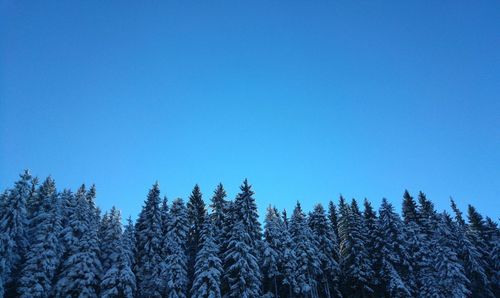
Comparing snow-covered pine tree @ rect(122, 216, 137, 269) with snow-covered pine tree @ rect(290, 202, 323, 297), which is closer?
snow-covered pine tree @ rect(122, 216, 137, 269)

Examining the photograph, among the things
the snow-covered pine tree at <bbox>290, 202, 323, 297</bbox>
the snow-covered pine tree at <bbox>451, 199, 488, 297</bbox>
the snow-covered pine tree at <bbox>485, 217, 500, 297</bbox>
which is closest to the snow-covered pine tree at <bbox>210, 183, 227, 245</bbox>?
the snow-covered pine tree at <bbox>290, 202, 323, 297</bbox>

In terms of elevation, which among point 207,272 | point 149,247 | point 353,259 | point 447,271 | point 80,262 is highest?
point 149,247

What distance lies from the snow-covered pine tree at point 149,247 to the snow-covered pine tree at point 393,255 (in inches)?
1194

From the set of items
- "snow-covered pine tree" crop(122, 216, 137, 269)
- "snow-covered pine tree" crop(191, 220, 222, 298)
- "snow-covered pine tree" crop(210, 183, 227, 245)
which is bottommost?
"snow-covered pine tree" crop(191, 220, 222, 298)

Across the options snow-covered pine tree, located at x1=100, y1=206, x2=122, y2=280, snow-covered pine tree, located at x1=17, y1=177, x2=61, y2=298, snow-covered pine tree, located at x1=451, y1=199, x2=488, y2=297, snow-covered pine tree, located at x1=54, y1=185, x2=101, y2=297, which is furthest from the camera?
snow-covered pine tree, located at x1=451, y1=199, x2=488, y2=297

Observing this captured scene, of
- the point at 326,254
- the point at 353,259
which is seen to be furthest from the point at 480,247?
the point at 326,254

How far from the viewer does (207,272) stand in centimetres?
4066

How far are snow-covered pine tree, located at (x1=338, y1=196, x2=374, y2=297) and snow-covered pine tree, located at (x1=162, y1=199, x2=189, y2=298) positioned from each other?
23.2 meters

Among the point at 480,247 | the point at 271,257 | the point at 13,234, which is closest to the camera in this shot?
the point at 13,234

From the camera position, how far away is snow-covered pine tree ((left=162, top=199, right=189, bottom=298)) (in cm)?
4172

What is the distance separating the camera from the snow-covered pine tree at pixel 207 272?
131 feet

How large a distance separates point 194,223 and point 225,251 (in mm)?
7844

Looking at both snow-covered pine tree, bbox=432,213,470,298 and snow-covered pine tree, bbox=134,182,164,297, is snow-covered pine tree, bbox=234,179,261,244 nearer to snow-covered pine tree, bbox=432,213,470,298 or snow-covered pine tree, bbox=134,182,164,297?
snow-covered pine tree, bbox=134,182,164,297

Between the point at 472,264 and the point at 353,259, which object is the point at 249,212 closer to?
the point at 353,259
